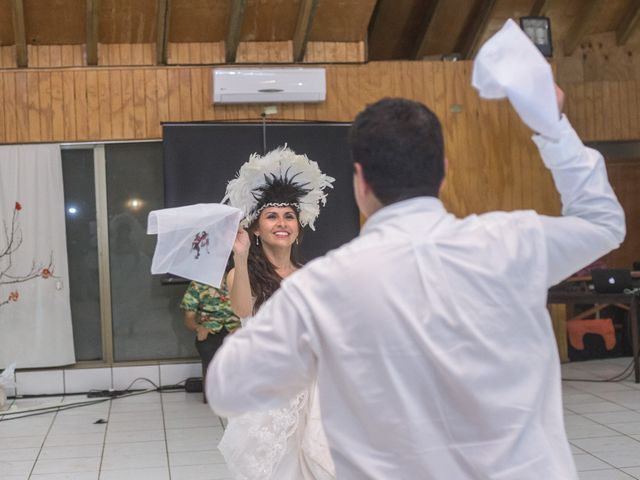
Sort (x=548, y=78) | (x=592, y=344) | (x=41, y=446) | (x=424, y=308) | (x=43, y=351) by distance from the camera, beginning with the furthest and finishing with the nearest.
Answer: (x=592, y=344) → (x=43, y=351) → (x=41, y=446) → (x=548, y=78) → (x=424, y=308)

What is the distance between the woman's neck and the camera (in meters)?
3.82

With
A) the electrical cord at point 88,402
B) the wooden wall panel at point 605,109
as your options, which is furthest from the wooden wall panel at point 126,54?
the wooden wall panel at point 605,109

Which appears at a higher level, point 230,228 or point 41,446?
point 230,228

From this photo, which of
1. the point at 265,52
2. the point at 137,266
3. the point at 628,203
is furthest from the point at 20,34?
the point at 628,203

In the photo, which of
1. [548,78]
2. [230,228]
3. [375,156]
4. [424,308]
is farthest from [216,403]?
[230,228]

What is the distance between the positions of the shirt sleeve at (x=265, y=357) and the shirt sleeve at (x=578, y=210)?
416mm

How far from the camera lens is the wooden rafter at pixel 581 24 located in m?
9.19

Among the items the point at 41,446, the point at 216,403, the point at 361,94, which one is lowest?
the point at 41,446

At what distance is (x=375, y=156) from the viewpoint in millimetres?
1512

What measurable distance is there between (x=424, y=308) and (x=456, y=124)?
24.1 ft

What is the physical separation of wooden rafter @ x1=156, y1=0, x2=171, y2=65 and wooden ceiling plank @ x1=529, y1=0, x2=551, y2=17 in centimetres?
354

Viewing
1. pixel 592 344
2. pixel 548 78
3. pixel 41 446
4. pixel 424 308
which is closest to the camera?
pixel 424 308

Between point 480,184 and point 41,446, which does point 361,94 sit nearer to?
point 480,184

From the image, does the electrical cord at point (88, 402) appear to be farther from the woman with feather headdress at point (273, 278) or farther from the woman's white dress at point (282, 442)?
the woman's white dress at point (282, 442)
